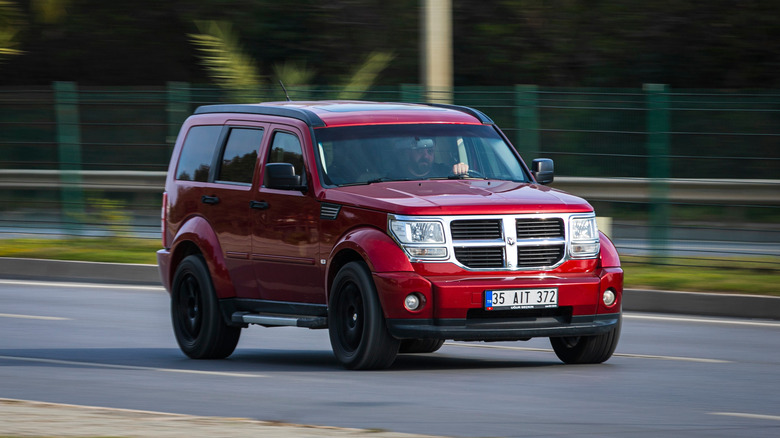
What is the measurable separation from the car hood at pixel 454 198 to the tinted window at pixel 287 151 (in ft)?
1.68

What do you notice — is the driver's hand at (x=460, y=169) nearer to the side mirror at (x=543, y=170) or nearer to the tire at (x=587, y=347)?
the side mirror at (x=543, y=170)

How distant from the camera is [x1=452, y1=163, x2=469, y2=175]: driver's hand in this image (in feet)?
34.2

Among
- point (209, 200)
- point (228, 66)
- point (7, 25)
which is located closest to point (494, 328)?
point (209, 200)

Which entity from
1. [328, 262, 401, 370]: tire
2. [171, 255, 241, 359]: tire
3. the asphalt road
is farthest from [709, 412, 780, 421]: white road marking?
[171, 255, 241, 359]: tire

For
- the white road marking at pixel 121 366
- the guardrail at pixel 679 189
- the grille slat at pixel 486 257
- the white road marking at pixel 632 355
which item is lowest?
the white road marking at pixel 632 355

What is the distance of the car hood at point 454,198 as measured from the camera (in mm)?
9375

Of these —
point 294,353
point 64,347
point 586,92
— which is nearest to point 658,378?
point 294,353

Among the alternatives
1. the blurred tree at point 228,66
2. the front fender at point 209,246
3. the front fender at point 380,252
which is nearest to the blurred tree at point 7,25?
the blurred tree at point 228,66

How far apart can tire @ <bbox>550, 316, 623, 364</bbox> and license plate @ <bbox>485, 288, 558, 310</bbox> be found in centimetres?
74

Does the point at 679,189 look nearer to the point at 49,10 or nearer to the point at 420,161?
Result: the point at 420,161

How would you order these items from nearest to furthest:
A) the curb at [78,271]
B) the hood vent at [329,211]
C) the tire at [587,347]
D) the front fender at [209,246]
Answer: the hood vent at [329,211], the tire at [587,347], the front fender at [209,246], the curb at [78,271]

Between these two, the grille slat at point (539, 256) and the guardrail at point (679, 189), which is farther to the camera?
the guardrail at point (679, 189)

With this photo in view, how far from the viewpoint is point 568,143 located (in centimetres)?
1838

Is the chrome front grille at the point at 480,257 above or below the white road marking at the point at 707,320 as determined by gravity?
above
